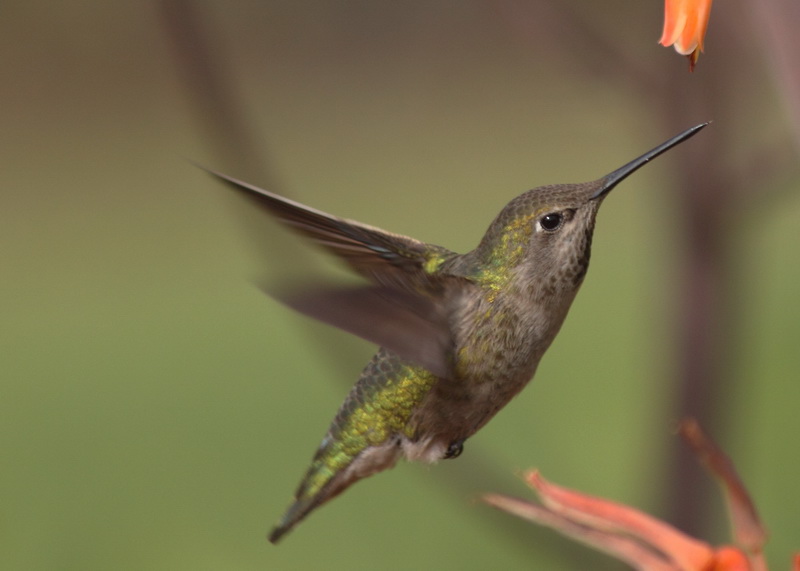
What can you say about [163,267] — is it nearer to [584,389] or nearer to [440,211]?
[440,211]

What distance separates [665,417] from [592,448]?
59.8 inches

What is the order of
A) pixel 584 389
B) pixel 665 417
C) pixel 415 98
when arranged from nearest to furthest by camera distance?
pixel 665 417
pixel 584 389
pixel 415 98

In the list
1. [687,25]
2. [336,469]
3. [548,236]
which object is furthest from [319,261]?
[687,25]

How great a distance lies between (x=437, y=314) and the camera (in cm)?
72

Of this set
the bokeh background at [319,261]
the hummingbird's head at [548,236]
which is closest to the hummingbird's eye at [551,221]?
the hummingbird's head at [548,236]

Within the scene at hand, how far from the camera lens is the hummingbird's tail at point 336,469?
85cm

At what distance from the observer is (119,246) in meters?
5.12

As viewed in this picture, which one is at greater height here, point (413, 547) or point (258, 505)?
point (258, 505)

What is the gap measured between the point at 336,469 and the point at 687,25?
46 centimetres

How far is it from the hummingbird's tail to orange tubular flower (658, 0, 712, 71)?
0.42m

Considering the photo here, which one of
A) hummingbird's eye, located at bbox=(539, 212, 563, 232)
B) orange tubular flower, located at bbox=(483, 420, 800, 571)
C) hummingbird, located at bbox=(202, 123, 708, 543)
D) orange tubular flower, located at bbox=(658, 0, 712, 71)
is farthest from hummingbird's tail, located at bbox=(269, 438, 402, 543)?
orange tubular flower, located at bbox=(658, 0, 712, 71)

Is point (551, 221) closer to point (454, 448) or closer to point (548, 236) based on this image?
point (548, 236)

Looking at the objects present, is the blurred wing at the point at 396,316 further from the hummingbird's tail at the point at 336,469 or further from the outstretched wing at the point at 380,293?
the hummingbird's tail at the point at 336,469

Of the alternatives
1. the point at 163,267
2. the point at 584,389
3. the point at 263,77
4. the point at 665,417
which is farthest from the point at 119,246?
the point at 665,417
